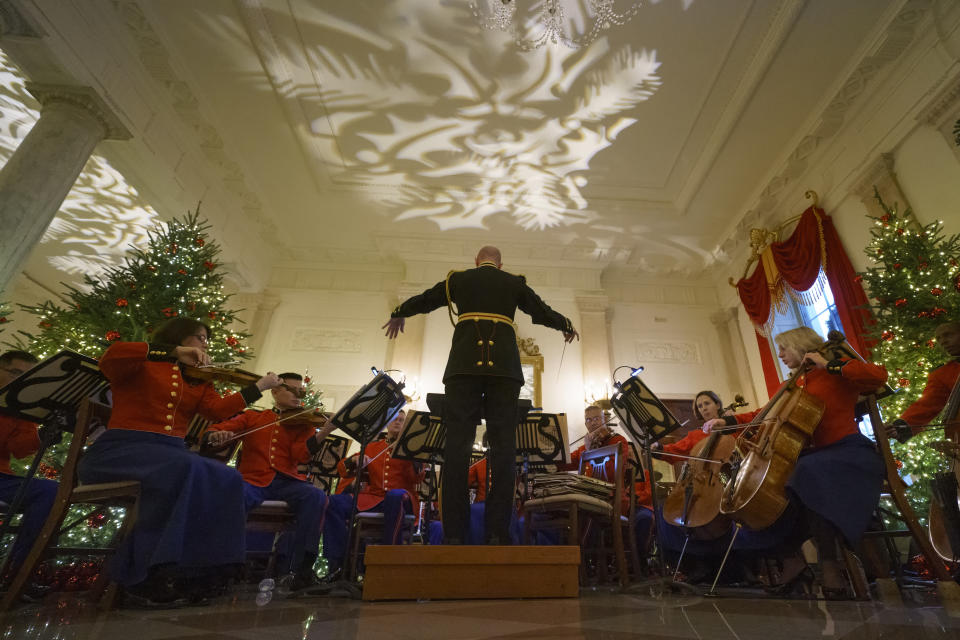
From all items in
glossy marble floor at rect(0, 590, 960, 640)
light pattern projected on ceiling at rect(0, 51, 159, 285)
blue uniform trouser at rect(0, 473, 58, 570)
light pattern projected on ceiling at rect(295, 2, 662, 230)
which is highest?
light pattern projected on ceiling at rect(295, 2, 662, 230)

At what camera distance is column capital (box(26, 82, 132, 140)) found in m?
4.93

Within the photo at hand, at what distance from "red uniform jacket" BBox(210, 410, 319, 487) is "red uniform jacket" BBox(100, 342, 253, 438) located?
1.02 m

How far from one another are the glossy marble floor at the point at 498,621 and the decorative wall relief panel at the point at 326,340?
296 inches

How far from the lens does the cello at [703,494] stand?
104 inches

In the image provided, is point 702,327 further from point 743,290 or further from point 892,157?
point 892,157

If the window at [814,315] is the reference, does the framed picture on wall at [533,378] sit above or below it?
below

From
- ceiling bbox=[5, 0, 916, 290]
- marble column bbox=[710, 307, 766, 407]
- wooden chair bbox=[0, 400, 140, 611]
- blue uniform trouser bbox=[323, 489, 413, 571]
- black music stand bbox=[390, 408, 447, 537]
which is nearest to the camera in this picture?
wooden chair bbox=[0, 400, 140, 611]

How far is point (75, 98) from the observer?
196 inches

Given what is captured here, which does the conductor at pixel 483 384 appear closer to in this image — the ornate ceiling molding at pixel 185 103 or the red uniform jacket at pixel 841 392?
the red uniform jacket at pixel 841 392

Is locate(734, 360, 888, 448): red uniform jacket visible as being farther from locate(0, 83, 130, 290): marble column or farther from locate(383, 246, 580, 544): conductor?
locate(0, 83, 130, 290): marble column

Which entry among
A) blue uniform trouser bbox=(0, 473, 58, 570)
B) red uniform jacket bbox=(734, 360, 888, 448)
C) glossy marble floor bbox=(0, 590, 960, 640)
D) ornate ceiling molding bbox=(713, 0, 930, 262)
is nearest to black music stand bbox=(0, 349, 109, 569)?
blue uniform trouser bbox=(0, 473, 58, 570)

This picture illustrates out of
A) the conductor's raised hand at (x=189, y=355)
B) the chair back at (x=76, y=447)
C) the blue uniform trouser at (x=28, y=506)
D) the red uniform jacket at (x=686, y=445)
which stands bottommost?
the blue uniform trouser at (x=28, y=506)

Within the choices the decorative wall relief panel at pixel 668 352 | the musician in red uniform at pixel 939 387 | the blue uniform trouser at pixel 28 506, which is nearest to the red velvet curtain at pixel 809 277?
the decorative wall relief panel at pixel 668 352

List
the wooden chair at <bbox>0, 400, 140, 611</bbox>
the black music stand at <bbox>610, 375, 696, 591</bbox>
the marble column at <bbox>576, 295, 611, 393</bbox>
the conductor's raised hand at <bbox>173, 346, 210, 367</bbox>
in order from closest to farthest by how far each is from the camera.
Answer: the wooden chair at <bbox>0, 400, 140, 611</bbox>, the conductor's raised hand at <bbox>173, 346, 210, 367</bbox>, the black music stand at <bbox>610, 375, 696, 591</bbox>, the marble column at <bbox>576, 295, 611, 393</bbox>
